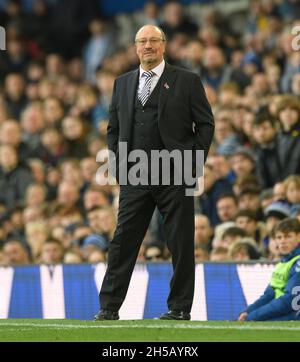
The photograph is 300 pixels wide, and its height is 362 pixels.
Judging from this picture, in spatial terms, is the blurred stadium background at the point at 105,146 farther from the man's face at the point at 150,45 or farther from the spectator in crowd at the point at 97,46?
the man's face at the point at 150,45

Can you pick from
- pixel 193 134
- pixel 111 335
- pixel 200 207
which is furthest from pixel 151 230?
pixel 111 335

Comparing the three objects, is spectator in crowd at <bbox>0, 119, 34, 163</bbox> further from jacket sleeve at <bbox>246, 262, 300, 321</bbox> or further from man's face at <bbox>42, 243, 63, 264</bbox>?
jacket sleeve at <bbox>246, 262, 300, 321</bbox>

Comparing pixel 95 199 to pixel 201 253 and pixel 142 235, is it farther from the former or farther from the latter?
pixel 142 235

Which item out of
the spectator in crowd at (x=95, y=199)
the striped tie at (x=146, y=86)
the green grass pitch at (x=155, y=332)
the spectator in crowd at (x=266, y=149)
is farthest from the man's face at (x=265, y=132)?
the green grass pitch at (x=155, y=332)

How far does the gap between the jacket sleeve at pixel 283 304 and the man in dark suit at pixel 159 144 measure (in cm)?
93

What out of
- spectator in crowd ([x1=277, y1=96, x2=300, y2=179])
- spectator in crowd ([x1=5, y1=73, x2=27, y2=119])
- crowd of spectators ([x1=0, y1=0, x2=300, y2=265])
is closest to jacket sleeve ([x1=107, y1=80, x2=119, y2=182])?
crowd of spectators ([x1=0, y1=0, x2=300, y2=265])

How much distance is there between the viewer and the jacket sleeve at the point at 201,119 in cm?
909

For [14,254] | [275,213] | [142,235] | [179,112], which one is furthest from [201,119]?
[14,254]

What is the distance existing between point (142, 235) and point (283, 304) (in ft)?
4.21

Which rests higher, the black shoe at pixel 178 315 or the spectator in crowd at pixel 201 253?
the spectator in crowd at pixel 201 253

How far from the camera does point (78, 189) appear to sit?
15.6 meters

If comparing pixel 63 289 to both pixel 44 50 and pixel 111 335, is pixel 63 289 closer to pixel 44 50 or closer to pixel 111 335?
pixel 111 335

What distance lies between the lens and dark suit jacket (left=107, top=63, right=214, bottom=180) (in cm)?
910

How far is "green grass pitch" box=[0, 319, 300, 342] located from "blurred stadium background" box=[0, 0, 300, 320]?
2354mm
